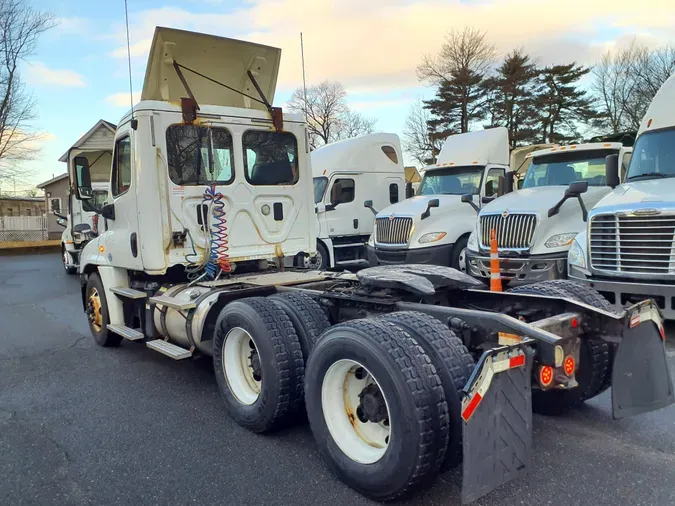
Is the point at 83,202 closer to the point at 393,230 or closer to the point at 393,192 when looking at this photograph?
the point at 393,230

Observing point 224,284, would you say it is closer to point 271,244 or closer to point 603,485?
point 271,244

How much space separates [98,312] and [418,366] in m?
5.19

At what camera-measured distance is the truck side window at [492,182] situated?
1160cm

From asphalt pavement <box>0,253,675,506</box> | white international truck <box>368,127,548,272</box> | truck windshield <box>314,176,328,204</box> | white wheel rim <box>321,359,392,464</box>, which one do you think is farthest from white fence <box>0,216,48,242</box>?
white wheel rim <box>321,359,392,464</box>

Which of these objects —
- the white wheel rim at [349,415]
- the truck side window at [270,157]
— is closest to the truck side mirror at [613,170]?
the truck side window at [270,157]

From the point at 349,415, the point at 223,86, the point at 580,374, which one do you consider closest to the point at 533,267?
the point at 580,374

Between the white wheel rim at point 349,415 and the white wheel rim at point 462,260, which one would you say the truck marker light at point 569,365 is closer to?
the white wheel rim at point 349,415

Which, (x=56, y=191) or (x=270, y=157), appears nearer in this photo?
(x=270, y=157)

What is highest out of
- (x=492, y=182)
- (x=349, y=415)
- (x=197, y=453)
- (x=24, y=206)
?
(x=24, y=206)

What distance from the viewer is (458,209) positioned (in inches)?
444

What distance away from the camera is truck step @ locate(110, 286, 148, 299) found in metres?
5.74

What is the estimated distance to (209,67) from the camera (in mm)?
5949

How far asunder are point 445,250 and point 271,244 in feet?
17.9

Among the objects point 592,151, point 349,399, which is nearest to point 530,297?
point 349,399
